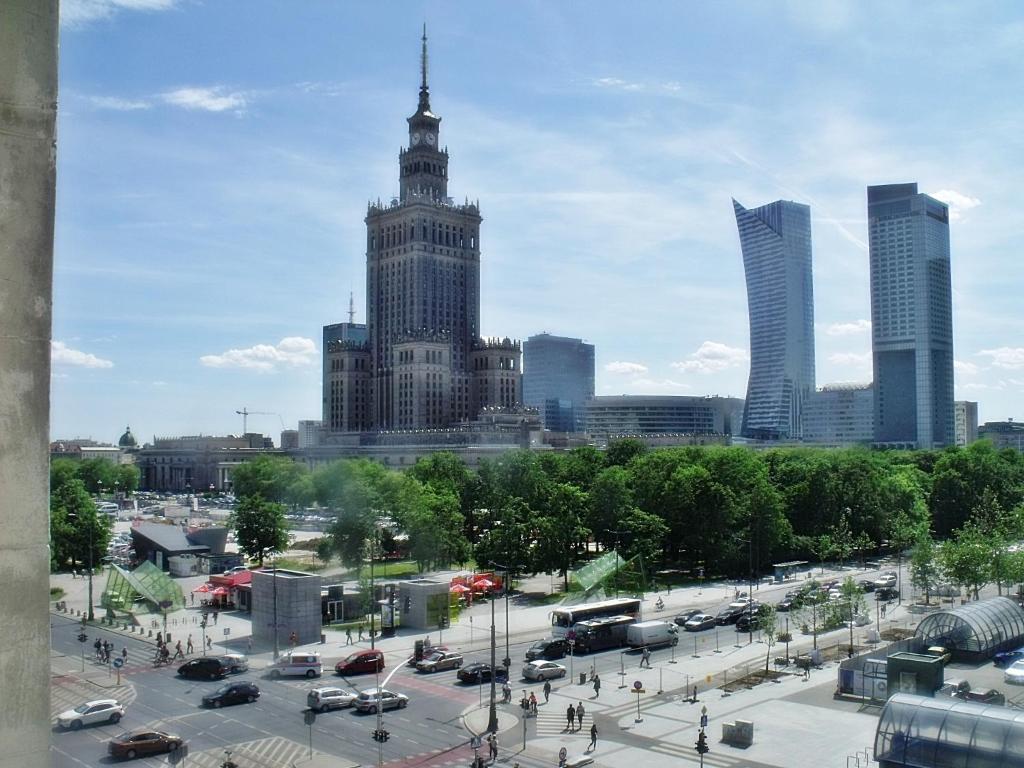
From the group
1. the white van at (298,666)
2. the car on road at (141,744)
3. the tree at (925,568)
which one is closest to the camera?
the car on road at (141,744)

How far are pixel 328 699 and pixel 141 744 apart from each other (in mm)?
9718

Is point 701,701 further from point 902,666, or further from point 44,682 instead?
point 44,682

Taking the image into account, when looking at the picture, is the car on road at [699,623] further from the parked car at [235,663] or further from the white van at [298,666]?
the parked car at [235,663]

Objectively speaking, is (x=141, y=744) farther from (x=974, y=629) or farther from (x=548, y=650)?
(x=974, y=629)

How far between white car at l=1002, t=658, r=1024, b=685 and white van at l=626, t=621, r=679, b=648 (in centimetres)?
1988

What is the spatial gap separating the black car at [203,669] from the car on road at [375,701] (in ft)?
37.3

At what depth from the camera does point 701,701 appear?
49406mm

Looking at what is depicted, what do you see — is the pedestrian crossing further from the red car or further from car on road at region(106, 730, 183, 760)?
the red car

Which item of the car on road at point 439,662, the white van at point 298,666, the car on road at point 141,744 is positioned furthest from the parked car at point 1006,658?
the car on road at point 141,744

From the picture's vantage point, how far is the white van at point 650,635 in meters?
Result: 62.4

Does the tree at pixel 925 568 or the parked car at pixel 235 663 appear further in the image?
the tree at pixel 925 568

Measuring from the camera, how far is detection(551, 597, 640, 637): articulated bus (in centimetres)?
6606

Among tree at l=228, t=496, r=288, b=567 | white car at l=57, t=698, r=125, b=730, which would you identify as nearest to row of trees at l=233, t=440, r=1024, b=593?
tree at l=228, t=496, r=288, b=567

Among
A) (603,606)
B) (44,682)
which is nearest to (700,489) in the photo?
(603,606)
